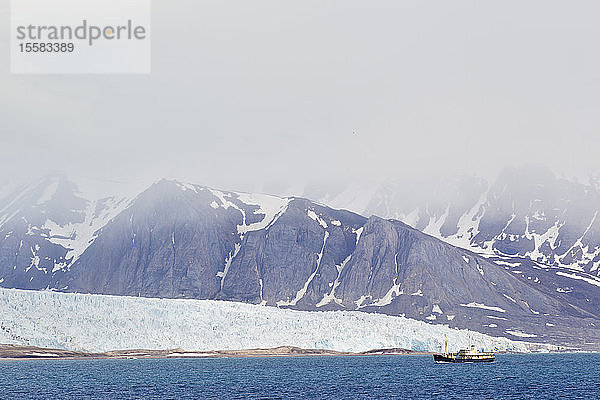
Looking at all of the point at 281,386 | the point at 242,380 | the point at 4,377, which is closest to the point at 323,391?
the point at 281,386

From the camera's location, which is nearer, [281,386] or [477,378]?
[281,386]

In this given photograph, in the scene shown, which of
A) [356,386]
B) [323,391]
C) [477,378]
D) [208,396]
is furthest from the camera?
[477,378]

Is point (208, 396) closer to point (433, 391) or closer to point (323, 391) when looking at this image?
point (323, 391)

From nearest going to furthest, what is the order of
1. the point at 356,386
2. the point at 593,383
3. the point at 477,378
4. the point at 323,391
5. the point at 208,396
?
the point at 208,396, the point at 323,391, the point at 356,386, the point at 593,383, the point at 477,378

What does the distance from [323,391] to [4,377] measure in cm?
7247

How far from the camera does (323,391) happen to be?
159875 millimetres

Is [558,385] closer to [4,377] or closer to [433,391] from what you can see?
[433,391]

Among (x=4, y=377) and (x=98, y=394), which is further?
(x=4, y=377)

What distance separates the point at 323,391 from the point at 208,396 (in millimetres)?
22694

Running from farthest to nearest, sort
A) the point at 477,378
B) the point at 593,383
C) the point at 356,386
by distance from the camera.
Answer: the point at 477,378
the point at 593,383
the point at 356,386

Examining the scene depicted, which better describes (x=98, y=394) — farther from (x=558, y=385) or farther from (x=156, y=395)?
(x=558, y=385)

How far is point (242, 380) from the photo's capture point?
184 metres

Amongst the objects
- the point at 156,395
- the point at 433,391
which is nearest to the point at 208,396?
the point at 156,395

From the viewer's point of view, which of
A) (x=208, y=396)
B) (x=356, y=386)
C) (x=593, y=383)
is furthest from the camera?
(x=593, y=383)
